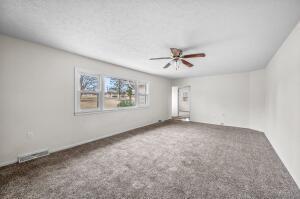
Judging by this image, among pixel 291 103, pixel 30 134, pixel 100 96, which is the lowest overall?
pixel 30 134

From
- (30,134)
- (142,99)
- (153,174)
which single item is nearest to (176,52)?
(153,174)

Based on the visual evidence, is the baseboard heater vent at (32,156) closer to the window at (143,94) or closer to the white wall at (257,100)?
the window at (143,94)

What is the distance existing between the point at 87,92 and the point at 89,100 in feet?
0.82

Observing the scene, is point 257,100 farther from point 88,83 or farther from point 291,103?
point 88,83

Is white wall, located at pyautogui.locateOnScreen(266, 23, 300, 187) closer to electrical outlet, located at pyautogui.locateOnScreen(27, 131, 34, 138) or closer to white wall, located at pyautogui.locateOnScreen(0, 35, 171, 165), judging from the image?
white wall, located at pyautogui.locateOnScreen(0, 35, 171, 165)

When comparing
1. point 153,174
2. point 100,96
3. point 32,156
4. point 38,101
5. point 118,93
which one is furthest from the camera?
point 118,93

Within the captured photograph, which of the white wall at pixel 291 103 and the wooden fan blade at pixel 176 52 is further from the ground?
the wooden fan blade at pixel 176 52

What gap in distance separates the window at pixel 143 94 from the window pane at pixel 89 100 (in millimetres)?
1983

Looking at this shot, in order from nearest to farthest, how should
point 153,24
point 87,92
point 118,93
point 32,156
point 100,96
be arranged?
point 153,24
point 32,156
point 87,92
point 100,96
point 118,93

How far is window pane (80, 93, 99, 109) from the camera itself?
3.62 m

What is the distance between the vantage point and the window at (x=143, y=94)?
5.64 metres

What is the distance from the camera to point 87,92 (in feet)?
12.2

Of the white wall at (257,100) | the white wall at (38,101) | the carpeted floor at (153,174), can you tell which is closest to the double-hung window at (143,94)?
the white wall at (38,101)

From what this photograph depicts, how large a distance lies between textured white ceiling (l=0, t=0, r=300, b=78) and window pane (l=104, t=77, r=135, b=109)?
1510 mm
